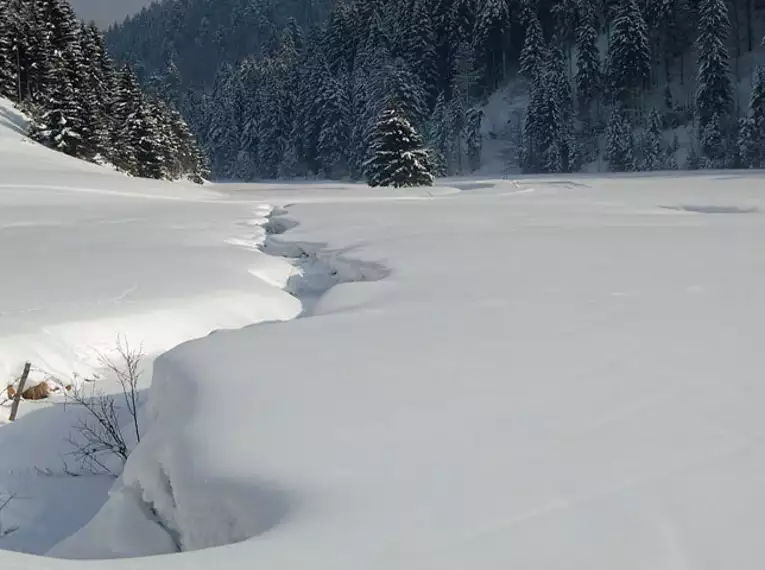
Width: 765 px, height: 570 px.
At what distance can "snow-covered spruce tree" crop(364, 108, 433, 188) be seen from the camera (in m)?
33.2

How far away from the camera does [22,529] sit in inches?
197

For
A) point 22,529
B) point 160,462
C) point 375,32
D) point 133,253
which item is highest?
point 375,32

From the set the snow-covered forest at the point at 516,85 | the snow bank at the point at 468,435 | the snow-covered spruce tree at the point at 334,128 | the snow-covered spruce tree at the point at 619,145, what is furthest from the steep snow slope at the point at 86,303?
the snow-covered spruce tree at the point at 334,128

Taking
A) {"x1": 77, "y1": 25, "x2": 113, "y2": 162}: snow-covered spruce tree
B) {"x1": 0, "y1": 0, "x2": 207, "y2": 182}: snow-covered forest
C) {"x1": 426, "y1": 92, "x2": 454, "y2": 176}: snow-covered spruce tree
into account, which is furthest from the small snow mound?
{"x1": 426, "y1": 92, "x2": 454, "y2": 176}: snow-covered spruce tree

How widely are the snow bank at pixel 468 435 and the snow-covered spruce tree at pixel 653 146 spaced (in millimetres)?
45278

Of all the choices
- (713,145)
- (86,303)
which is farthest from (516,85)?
(86,303)

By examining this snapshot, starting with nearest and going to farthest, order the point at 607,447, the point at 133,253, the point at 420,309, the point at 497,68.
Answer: the point at 607,447 < the point at 420,309 < the point at 133,253 < the point at 497,68

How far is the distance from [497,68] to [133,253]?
63.0 metres

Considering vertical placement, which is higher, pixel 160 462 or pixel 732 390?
pixel 732 390

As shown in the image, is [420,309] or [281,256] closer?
[420,309]

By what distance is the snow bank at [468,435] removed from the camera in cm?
242

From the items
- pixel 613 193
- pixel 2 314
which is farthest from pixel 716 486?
pixel 613 193

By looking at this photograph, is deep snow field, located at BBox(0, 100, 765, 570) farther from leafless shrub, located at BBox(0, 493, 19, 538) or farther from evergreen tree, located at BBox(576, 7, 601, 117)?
evergreen tree, located at BBox(576, 7, 601, 117)

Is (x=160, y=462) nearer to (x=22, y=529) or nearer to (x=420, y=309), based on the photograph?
(x=22, y=529)
